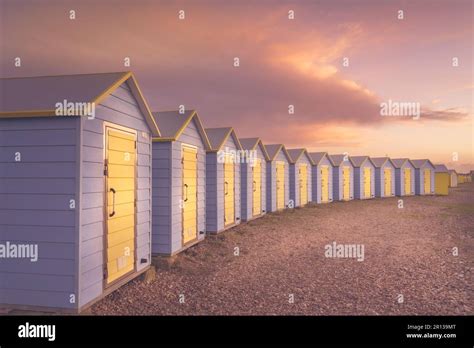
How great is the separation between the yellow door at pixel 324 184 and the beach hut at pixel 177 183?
61.3 feet

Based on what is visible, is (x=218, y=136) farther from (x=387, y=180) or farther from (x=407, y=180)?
(x=407, y=180)

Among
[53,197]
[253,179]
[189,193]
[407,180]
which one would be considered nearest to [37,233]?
[53,197]

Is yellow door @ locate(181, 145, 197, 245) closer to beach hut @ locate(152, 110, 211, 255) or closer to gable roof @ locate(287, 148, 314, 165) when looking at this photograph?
beach hut @ locate(152, 110, 211, 255)

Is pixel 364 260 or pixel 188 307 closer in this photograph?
pixel 188 307

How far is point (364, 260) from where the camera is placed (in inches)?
392

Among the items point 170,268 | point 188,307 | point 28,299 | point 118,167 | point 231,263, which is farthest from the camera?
point 231,263

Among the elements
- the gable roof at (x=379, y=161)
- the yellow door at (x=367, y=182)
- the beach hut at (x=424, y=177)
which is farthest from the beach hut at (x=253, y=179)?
the beach hut at (x=424, y=177)

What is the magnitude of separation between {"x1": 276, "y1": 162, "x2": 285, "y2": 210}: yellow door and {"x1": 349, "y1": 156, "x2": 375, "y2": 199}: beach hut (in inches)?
535

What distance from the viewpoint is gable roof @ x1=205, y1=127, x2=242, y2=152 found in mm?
14026

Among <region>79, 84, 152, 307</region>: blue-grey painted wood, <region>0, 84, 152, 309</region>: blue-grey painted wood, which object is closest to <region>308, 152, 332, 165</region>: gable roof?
<region>79, 84, 152, 307</region>: blue-grey painted wood

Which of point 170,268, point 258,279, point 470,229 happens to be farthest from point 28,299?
point 470,229

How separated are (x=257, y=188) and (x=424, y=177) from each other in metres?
29.8

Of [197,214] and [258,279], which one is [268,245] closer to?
[197,214]

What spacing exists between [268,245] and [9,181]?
8634 mm
